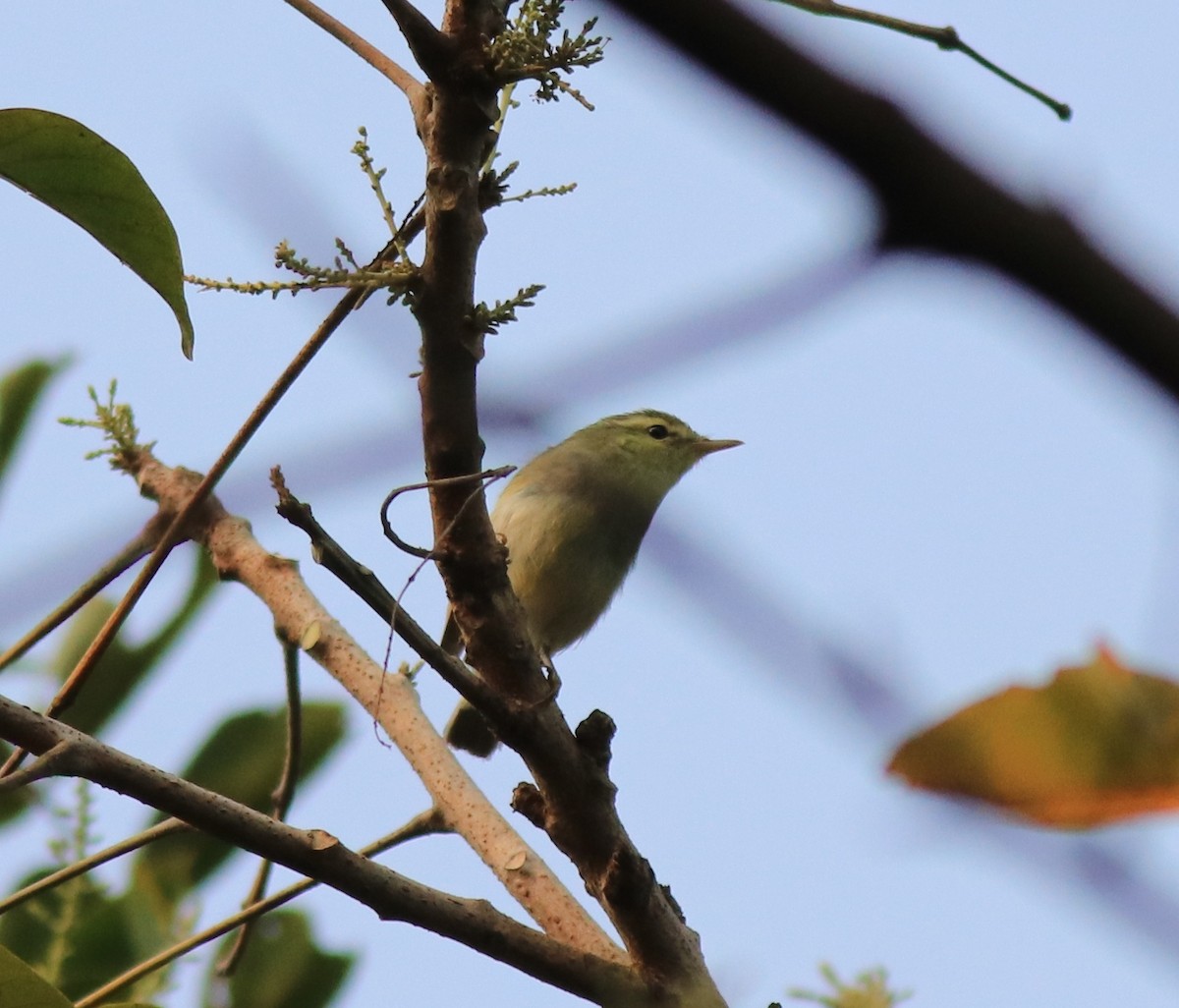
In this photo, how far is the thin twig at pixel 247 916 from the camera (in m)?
2.91

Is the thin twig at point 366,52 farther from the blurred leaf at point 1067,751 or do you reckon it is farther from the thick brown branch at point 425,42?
the blurred leaf at point 1067,751

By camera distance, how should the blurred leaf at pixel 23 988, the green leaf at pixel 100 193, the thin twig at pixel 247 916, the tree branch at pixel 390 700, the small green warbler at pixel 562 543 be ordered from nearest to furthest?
the blurred leaf at pixel 23 988 → the green leaf at pixel 100 193 → the thin twig at pixel 247 916 → the tree branch at pixel 390 700 → the small green warbler at pixel 562 543

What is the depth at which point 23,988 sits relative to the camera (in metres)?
2.38

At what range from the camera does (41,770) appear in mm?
2189

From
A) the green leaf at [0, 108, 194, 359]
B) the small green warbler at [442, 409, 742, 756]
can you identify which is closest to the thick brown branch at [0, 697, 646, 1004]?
the green leaf at [0, 108, 194, 359]

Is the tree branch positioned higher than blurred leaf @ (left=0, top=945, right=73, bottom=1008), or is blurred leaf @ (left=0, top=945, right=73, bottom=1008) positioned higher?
the tree branch

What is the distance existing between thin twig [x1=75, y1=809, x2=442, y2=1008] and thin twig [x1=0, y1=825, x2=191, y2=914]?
0.22 m

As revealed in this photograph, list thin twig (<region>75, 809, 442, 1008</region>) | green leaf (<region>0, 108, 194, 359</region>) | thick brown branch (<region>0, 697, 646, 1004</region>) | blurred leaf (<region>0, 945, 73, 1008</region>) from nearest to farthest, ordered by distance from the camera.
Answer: thick brown branch (<region>0, 697, 646, 1004</region>)
blurred leaf (<region>0, 945, 73, 1008</region>)
green leaf (<region>0, 108, 194, 359</region>)
thin twig (<region>75, 809, 442, 1008</region>)

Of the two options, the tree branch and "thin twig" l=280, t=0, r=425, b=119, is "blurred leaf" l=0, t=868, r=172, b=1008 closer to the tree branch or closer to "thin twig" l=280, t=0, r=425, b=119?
the tree branch

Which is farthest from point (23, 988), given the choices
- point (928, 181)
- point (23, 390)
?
point (23, 390)

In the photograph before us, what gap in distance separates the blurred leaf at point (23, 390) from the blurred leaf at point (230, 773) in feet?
3.46

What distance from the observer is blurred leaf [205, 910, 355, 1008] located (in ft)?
13.3

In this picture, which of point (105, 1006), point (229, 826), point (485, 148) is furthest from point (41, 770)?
point (485, 148)

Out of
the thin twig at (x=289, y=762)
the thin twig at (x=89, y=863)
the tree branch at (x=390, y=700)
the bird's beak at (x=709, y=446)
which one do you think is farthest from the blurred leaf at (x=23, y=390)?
the bird's beak at (x=709, y=446)
